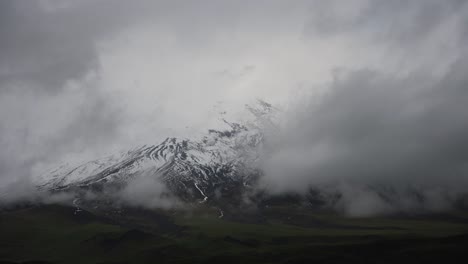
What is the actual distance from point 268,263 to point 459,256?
75.6m

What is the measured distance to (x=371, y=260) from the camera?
199 m

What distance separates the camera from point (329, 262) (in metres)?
196

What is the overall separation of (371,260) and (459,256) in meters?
33.7

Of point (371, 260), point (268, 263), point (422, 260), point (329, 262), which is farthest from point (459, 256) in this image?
point (268, 263)

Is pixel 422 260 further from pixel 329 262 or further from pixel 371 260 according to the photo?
pixel 329 262

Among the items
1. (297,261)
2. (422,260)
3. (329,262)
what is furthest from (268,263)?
(422,260)

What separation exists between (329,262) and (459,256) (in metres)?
50.6

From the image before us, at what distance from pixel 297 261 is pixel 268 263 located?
12.1 meters

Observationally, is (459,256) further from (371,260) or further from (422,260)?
(371,260)

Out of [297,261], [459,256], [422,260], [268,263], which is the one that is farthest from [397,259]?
[268,263]

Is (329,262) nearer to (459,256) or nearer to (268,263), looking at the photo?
(268,263)

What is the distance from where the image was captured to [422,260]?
623 ft

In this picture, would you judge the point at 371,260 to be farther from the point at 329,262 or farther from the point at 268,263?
the point at 268,263

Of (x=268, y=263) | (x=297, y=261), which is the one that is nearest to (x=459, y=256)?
(x=297, y=261)
